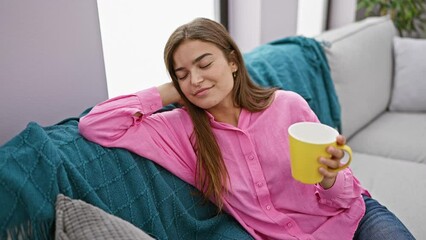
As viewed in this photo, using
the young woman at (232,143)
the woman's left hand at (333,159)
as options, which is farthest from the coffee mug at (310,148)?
the young woman at (232,143)

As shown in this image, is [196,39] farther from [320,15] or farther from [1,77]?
[320,15]

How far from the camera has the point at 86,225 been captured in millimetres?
791

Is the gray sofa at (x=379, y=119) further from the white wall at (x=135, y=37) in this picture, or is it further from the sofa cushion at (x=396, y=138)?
the white wall at (x=135, y=37)

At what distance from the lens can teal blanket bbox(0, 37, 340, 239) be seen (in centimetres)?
84

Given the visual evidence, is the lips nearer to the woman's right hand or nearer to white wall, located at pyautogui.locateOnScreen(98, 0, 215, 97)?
the woman's right hand

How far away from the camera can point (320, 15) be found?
2.82 metres

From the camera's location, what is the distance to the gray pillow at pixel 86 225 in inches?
30.3

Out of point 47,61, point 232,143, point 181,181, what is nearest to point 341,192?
point 232,143

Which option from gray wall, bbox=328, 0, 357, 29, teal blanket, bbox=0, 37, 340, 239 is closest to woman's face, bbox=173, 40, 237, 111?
teal blanket, bbox=0, 37, 340, 239

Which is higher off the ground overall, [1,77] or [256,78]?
[1,77]

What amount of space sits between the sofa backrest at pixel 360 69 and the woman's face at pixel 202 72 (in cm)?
106

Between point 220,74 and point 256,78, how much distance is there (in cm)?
49

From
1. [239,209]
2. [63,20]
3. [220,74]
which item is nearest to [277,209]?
[239,209]

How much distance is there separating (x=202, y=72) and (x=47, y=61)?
440 mm
